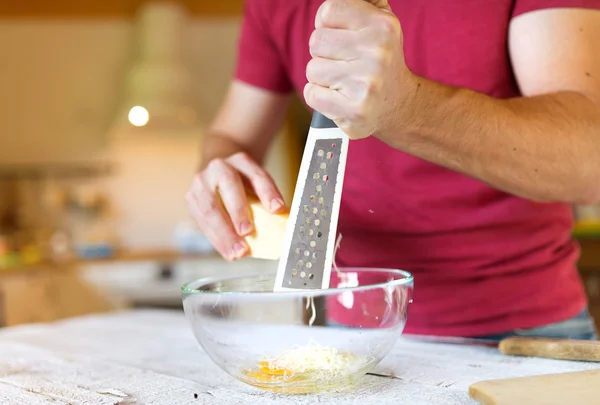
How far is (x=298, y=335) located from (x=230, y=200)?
18 centimetres

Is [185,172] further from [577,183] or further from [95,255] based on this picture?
[577,183]

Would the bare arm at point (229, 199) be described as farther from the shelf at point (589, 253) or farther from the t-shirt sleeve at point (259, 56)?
the shelf at point (589, 253)

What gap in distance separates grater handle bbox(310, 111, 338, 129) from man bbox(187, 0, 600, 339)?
53 mm

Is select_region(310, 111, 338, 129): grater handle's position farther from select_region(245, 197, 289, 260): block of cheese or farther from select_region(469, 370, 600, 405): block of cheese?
select_region(469, 370, 600, 405): block of cheese

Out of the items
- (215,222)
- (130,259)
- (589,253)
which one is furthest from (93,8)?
(215,222)

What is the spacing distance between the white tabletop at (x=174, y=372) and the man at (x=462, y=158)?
13cm

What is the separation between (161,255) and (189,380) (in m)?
3.07

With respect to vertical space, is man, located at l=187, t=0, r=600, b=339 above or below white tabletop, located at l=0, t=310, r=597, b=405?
above

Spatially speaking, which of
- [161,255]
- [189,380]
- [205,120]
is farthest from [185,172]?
[189,380]

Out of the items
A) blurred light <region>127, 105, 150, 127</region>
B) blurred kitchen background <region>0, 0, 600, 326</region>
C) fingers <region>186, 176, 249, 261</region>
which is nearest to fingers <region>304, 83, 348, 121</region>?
fingers <region>186, 176, 249, 261</region>

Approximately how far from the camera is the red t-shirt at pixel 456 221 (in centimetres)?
88

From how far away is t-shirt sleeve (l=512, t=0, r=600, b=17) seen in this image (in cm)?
79

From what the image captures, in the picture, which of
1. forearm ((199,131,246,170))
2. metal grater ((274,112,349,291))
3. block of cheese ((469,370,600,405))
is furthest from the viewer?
forearm ((199,131,246,170))

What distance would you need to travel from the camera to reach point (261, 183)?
0.78m
